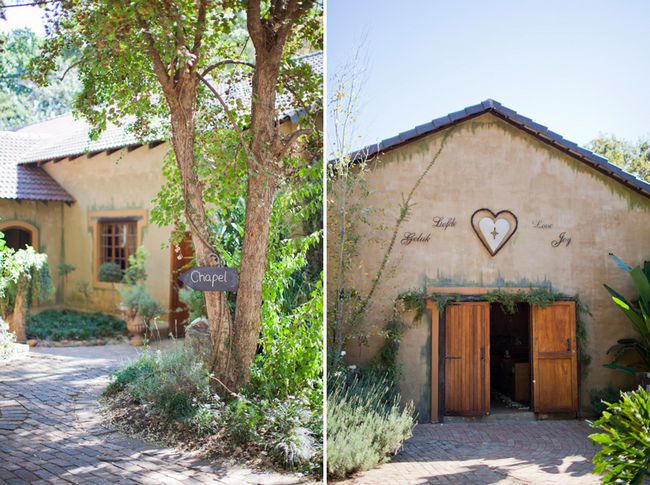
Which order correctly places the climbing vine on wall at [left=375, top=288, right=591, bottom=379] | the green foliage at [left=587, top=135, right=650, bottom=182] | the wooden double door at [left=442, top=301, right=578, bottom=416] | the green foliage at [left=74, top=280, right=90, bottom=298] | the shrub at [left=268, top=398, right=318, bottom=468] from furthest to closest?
1. the wooden double door at [left=442, top=301, right=578, bottom=416]
2. the climbing vine on wall at [left=375, top=288, right=591, bottom=379]
3. the green foliage at [left=587, top=135, right=650, bottom=182]
4. the green foliage at [left=74, top=280, right=90, bottom=298]
5. the shrub at [left=268, top=398, right=318, bottom=468]

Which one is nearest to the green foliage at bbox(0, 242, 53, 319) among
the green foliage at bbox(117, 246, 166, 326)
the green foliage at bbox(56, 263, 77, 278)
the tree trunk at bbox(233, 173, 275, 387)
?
the green foliage at bbox(56, 263, 77, 278)

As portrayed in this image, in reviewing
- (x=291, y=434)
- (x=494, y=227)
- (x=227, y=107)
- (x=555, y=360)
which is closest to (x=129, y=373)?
(x=291, y=434)

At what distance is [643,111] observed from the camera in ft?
10.6

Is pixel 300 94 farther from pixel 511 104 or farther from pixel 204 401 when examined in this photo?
pixel 204 401

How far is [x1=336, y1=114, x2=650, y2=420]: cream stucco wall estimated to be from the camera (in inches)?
148

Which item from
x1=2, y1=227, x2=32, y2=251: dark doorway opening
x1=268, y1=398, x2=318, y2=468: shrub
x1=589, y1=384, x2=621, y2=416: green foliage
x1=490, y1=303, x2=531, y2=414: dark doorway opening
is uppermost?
x1=2, y1=227, x2=32, y2=251: dark doorway opening

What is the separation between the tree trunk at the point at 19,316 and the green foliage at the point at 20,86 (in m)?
0.84

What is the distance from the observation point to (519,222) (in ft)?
12.7

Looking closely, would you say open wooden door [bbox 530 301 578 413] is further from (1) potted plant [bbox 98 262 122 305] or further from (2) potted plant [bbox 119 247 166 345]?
(2) potted plant [bbox 119 247 166 345]

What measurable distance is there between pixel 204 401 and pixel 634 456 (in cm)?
270

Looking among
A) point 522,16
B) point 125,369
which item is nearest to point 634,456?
point 522,16

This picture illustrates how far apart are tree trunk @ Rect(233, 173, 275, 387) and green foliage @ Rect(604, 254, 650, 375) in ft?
8.08

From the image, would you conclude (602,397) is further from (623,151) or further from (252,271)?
(252,271)

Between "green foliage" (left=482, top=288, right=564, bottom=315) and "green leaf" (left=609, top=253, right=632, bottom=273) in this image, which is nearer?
"green leaf" (left=609, top=253, right=632, bottom=273)
